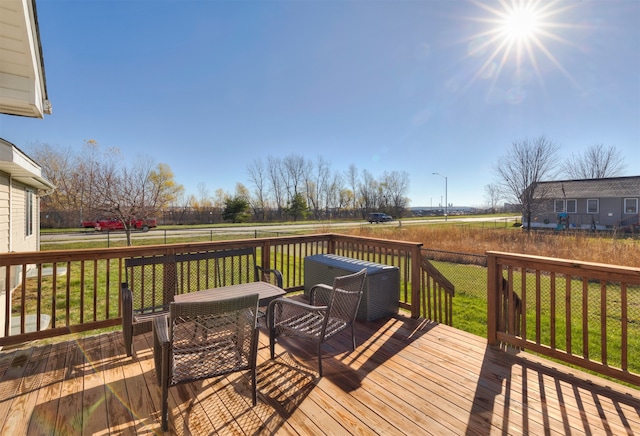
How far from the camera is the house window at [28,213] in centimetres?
845

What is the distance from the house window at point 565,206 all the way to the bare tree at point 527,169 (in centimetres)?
426

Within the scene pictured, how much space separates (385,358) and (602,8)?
9.27 m

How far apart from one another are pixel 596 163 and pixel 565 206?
13437 mm

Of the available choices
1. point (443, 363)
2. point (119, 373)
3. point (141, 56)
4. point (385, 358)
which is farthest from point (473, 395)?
point (141, 56)

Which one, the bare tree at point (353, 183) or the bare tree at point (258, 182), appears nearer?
the bare tree at point (258, 182)

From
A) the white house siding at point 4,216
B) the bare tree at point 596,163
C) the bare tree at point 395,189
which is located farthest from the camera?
the bare tree at point 395,189

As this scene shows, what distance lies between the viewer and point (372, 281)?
3770 millimetres

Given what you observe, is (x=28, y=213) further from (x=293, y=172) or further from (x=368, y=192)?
(x=368, y=192)

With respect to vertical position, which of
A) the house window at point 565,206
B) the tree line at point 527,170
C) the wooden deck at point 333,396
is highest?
the tree line at point 527,170

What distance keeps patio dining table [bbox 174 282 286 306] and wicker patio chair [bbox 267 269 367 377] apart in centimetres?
16

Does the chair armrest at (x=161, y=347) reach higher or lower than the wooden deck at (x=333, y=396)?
higher

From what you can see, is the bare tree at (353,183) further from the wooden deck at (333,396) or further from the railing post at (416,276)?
the wooden deck at (333,396)

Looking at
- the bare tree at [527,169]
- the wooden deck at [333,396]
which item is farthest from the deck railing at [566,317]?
the bare tree at [527,169]

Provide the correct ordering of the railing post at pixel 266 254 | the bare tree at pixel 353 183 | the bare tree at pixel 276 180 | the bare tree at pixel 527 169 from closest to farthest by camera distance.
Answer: the railing post at pixel 266 254, the bare tree at pixel 527 169, the bare tree at pixel 276 180, the bare tree at pixel 353 183
